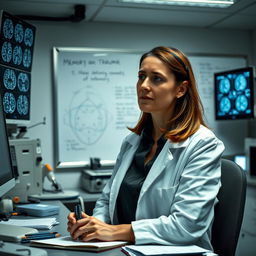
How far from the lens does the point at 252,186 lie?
9.62ft

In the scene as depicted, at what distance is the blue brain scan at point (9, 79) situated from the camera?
7.29 ft

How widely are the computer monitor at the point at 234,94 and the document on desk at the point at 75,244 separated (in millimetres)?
2169

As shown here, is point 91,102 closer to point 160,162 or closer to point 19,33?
point 19,33

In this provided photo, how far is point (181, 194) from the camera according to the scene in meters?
1.32

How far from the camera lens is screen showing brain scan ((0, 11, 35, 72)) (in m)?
2.19

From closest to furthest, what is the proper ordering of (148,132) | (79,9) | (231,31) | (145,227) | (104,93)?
(145,227) → (148,132) → (79,9) → (104,93) → (231,31)

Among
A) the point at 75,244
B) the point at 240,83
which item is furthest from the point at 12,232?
the point at 240,83

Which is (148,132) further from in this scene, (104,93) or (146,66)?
(104,93)

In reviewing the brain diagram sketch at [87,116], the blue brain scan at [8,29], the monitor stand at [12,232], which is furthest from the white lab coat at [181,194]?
the brain diagram sketch at [87,116]

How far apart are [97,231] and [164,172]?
0.36 m

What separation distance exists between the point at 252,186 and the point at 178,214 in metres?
1.85

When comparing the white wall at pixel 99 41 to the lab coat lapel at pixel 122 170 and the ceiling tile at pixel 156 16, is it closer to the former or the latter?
the ceiling tile at pixel 156 16

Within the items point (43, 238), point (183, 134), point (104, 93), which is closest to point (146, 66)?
point (183, 134)

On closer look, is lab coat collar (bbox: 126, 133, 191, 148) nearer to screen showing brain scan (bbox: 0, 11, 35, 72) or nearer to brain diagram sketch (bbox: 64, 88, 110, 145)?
screen showing brain scan (bbox: 0, 11, 35, 72)
